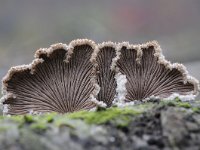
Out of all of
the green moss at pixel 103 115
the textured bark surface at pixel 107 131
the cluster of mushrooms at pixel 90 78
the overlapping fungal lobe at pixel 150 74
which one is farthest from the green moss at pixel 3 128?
the overlapping fungal lobe at pixel 150 74

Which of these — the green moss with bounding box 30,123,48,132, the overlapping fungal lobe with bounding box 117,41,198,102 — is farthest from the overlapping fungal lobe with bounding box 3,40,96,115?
the green moss with bounding box 30,123,48,132

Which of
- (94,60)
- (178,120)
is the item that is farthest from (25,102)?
(178,120)

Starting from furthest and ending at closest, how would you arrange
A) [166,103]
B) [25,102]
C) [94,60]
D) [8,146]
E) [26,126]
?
[25,102], [94,60], [166,103], [26,126], [8,146]

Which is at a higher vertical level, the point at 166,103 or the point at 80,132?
the point at 166,103

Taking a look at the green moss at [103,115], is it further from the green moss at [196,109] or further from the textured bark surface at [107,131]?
the green moss at [196,109]

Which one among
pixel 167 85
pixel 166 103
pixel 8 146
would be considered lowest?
pixel 8 146

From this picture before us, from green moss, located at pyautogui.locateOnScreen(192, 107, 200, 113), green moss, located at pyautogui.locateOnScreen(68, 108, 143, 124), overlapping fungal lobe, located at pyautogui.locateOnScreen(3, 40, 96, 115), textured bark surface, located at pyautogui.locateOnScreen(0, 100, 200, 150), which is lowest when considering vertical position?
textured bark surface, located at pyautogui.locateOnScreen(0, 100, 200, 150)

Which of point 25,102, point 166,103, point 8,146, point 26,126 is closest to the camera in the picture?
point 8,146

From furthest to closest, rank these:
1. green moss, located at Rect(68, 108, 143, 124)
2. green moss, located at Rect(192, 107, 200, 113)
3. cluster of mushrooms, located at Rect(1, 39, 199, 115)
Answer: cluster of mushrooms, located at Rect(1, 39, 199, 115)
green moss, located at Rect(192, 107, 200, 113)
green moss, located at Rect(68, 108, 143, 124)

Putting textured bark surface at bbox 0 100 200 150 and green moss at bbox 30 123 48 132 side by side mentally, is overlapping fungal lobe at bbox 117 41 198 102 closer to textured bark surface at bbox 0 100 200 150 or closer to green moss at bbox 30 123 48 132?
textured bark surface at bbox 0 100 200 150

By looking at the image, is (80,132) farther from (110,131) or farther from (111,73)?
(111,73)
